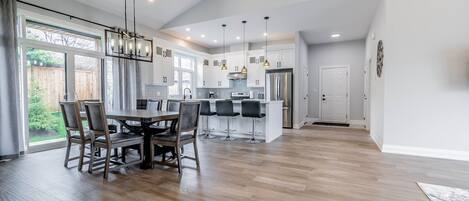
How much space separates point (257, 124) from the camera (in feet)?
16.7

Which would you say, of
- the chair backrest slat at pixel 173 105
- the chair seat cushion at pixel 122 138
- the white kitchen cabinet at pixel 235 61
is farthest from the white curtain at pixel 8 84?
the white kitchen cabinet at pixel 235 61

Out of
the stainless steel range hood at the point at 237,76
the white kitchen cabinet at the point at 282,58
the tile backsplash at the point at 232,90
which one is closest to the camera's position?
the white kitchen cabinet at the point at 282,58

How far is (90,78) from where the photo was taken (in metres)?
4.82

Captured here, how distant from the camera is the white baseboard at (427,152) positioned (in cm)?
346

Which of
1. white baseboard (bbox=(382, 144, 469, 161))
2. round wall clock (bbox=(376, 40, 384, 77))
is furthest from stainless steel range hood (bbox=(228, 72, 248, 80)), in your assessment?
white baseboard (bbox=(382, 144, 469, 161))

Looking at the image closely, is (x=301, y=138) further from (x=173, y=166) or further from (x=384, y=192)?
(x=173, y=166)

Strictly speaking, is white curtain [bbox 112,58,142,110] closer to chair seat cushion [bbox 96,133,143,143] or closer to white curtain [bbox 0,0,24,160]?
white curtain [bbox 0,0,24,160]

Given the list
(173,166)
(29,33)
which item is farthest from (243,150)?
(29,33)

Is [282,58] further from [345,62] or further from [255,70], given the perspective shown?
[345,62]

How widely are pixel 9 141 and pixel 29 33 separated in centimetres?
186

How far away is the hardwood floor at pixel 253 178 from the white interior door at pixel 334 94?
4200 millimetres

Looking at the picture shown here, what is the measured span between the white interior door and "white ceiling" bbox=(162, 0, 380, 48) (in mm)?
1114

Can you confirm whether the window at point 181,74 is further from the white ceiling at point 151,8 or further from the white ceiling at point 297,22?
the white ceiling at point 151,8

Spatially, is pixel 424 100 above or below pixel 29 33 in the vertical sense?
below
